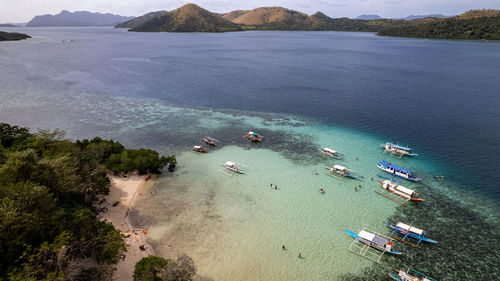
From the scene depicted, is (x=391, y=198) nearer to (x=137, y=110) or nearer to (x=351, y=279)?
(x=351, y=279)

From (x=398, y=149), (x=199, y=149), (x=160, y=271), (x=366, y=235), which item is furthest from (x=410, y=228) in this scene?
(x=199, y=149)

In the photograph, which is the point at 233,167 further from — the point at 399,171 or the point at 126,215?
the point at 399,171

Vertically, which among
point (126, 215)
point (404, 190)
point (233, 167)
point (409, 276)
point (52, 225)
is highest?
point (52, 225)

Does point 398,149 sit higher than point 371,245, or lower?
higher

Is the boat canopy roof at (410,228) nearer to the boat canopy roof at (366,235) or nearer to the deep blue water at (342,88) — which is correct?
the boat canopy roof at (366,235)

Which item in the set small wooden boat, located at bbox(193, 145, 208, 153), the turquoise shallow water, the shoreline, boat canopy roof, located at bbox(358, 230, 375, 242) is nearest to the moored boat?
the turquoise shallow water

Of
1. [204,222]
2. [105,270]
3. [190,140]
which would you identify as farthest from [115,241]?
[190,140]
